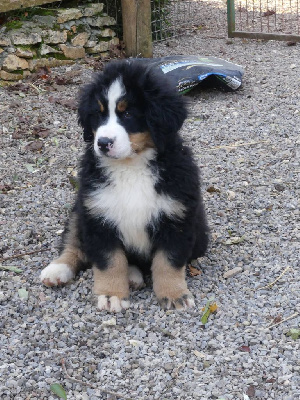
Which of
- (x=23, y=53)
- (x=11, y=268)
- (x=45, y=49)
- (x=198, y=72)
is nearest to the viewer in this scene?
(x=11, y=268)

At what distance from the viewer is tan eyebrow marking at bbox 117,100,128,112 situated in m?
3.28

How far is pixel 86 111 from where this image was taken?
349cm

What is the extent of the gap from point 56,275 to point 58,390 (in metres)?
0.99

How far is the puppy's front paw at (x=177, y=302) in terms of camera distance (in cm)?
353

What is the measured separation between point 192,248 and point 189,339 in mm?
579

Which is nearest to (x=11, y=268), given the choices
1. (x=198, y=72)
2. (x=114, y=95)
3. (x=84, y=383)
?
(x=84, y=383)

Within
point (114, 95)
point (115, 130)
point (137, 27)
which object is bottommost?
point (137, 27)

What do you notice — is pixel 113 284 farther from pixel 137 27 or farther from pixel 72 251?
pixel 137 27

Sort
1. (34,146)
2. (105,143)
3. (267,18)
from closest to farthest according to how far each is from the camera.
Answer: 1. (105,143)
2. (34,146)
3. (267,18)

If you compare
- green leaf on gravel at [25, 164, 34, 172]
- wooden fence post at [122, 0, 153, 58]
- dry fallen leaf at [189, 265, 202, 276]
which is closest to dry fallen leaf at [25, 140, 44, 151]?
green leaf on gravel at [25, 164, 34, 172]

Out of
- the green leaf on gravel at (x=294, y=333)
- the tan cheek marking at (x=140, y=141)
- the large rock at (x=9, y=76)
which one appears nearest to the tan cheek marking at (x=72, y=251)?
the tan cheek marking at (x=140, y=141)

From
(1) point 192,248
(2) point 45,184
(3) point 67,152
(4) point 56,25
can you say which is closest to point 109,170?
(1) point 192,248

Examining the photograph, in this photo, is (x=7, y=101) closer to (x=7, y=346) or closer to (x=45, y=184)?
(x=45, y=184)

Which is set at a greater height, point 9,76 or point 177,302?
point 9,76
